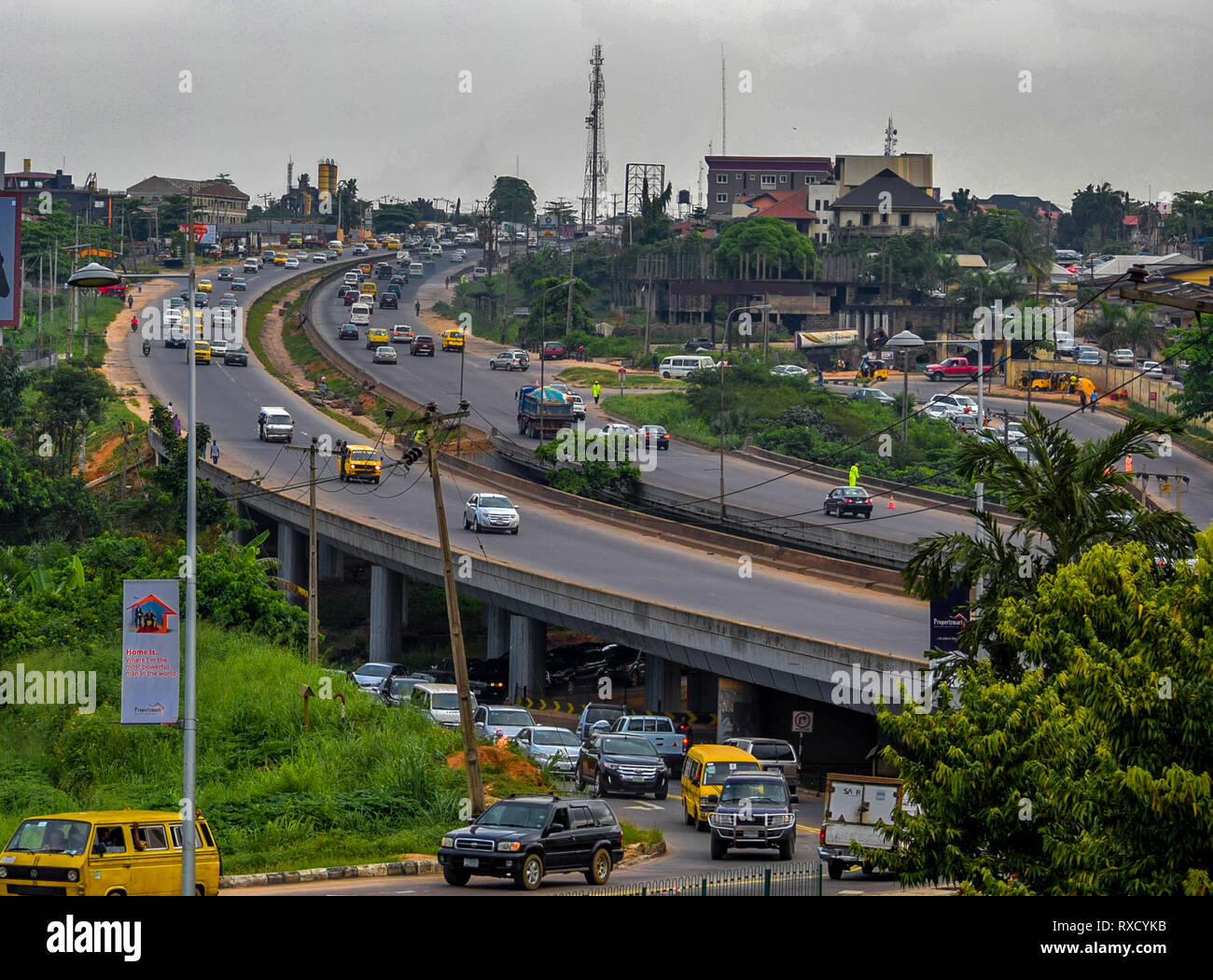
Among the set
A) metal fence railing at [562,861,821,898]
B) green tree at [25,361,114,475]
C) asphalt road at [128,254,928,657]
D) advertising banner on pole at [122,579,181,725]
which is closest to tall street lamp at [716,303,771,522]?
asphalt road at [128,254,928,657]

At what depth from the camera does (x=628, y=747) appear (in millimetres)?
38094

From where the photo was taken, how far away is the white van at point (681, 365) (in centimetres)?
11338

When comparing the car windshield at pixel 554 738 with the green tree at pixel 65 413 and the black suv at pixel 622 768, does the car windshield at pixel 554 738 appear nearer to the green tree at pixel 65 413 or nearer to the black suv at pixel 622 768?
the black suv at pixel 622 768

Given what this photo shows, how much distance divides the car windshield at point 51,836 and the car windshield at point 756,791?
1213 cm

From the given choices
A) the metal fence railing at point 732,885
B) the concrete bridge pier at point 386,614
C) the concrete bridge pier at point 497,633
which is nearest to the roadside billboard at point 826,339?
the concrete bridge pier at point 386,614

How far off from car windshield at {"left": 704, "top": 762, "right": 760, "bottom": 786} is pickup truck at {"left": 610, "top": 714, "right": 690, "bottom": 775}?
861 cm

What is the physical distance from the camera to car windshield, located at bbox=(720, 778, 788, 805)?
97.6 feet

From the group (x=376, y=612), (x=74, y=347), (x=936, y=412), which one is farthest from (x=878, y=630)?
(x=74, y=347)

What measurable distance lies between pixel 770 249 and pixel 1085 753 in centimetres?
12536

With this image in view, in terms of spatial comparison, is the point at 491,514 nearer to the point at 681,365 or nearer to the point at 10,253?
the point at 10,253

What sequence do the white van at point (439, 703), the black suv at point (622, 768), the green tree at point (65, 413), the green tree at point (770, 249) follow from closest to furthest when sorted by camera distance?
the black suv at point (622, 768), the white van at point (439, 703), the green tree at point (65, 413), the green tree at point (770, 249)
